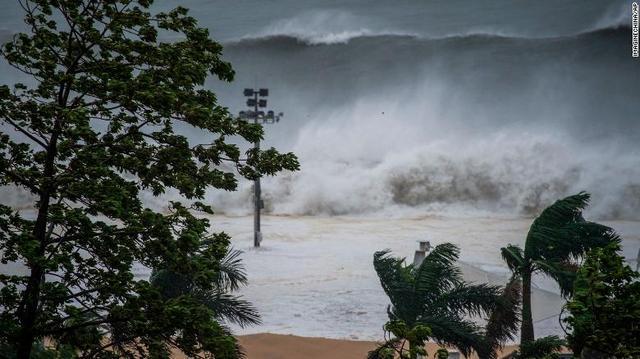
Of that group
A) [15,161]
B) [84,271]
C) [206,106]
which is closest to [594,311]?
[206,106]

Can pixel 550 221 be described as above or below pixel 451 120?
below

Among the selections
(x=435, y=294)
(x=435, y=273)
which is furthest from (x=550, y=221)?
(x=435, y=294)

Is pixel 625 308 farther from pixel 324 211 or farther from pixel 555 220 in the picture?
pixel 324 211

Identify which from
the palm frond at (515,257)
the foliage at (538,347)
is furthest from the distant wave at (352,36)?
the foliage at (538,347)

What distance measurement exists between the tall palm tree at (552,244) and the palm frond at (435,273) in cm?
81

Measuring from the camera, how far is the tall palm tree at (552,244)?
9.58 metres

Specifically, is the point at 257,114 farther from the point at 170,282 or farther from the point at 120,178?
the point at 120,178

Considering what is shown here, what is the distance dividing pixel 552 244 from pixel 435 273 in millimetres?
1580

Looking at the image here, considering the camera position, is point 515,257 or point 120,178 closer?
point 120,178

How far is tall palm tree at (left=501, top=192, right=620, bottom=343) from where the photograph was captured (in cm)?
958

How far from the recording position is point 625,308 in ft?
17.0

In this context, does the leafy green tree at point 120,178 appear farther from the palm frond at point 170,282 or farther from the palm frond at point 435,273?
the palm frond at point 435,273

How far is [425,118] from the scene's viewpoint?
58.7ft

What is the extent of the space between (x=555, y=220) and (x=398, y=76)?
9.30 metres
